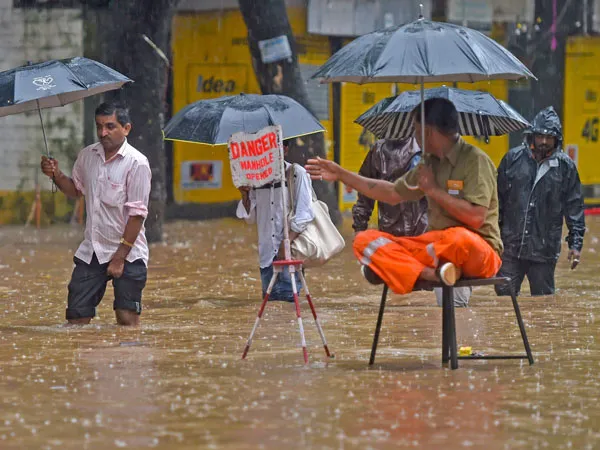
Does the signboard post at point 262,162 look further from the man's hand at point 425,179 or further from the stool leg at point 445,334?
the man's hand at point 425,179

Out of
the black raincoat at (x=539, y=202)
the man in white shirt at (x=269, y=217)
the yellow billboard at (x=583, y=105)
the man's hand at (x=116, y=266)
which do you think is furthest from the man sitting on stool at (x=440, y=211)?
the yellow billboard at (x=583, y=105)

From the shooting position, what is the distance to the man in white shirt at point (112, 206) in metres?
10.4

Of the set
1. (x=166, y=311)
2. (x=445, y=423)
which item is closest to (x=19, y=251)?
(x=166, y=311)

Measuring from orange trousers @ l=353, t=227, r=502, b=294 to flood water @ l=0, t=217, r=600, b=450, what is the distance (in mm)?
573

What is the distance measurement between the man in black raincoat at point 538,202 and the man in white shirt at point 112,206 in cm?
346

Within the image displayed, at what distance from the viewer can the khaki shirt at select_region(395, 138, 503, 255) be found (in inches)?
329

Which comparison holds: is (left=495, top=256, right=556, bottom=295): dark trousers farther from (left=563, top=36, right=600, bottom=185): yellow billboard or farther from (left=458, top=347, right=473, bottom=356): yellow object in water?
(left=563, top=36, right=600, bottom=185): yellow billboard

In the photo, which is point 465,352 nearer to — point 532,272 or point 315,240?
point 315,240

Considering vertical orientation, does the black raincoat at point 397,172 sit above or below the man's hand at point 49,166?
below

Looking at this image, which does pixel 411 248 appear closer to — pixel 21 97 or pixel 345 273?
pixel 21 97

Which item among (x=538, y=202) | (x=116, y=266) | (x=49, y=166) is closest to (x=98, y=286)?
(x=116, y=266)

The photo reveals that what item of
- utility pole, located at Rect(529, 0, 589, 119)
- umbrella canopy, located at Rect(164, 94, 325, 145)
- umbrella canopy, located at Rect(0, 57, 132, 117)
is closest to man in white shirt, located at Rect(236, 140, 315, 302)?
umbrella canopy, located at Rect(164, 94, 325, 145)

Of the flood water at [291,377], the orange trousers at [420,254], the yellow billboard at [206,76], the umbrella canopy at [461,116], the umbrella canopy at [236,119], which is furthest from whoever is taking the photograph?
the yellow billboard at [206,76]

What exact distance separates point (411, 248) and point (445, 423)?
1.58m
